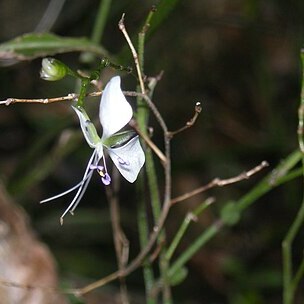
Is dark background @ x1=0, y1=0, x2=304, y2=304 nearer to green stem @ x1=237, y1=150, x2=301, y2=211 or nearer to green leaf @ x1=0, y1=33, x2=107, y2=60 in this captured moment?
green leaf @ x1=0, y1=33, x2=107, y2=60

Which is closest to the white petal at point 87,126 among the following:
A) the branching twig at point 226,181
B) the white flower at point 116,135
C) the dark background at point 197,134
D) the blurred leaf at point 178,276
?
the white flower at point 116,135

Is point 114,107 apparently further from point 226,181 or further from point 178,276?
point 178,276

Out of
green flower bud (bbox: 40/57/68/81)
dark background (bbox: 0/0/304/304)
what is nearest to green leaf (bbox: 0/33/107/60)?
green flower bud (bbox: 40/57/68/81)

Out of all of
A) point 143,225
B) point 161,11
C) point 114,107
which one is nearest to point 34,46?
point 161,11

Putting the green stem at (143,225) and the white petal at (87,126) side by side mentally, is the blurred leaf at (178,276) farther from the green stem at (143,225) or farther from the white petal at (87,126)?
the white petal at (87,126)

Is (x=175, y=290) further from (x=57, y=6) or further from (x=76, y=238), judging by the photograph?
(x=57, y=6)

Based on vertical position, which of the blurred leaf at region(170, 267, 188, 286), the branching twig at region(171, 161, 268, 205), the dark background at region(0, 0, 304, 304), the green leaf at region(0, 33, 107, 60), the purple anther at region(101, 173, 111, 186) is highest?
the purple anther at region(101, 173, 111, 186)
